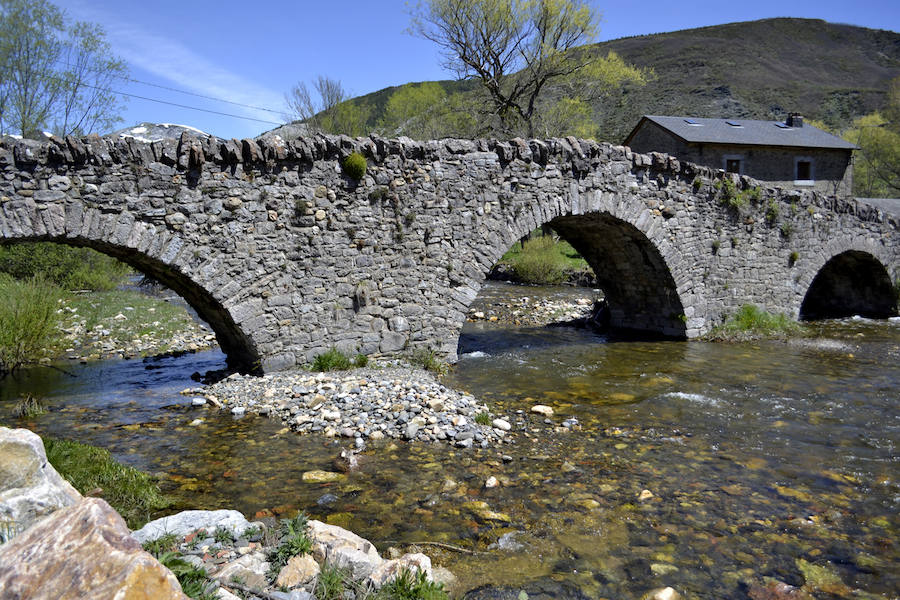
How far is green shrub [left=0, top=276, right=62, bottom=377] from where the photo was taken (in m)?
9.18

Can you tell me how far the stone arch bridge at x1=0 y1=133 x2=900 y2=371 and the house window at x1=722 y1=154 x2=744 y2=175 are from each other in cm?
1682

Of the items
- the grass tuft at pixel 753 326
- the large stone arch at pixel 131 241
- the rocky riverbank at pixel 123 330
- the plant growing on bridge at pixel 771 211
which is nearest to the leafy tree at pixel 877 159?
the plant growing on bridge at pixel 771 211

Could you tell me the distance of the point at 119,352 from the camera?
1132cm

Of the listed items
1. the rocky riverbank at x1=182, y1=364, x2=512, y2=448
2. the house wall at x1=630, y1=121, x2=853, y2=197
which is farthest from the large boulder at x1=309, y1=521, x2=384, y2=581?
the house wall at x1=630, y1=121, x2=853, y2=197

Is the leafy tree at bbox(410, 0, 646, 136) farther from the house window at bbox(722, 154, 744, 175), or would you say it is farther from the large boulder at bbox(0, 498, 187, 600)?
the large boulder at bbox(0, 498, 187, 600)

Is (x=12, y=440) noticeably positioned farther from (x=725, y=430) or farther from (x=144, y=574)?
(x=725, y=430)

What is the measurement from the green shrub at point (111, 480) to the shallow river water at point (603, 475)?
0.78 feet

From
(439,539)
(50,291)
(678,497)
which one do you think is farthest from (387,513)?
(50,291)

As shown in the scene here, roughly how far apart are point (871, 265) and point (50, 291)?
1942cm

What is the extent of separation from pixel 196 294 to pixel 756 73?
245 ft

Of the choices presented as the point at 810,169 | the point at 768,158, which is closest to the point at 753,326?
the point at 768,158

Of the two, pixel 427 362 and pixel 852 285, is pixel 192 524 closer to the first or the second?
pixel 427 362

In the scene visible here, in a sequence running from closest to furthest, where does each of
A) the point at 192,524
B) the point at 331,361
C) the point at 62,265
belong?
the point at 192,524, the point at 331,361, the point at 62,265

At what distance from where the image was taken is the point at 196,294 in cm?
857
